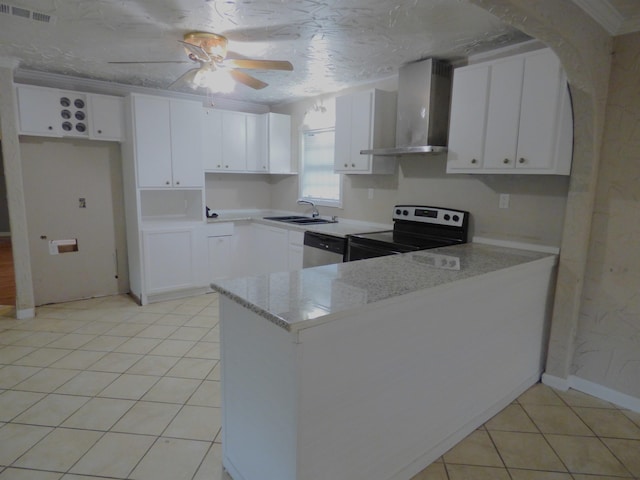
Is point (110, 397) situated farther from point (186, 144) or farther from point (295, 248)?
point (186, 144)

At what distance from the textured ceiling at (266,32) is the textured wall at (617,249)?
0.71 metres

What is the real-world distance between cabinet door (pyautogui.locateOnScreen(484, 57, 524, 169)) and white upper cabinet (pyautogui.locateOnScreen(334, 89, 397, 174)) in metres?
1.09

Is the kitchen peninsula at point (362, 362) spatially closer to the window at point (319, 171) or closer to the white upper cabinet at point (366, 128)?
the white upper cabinet at point (366, 128)

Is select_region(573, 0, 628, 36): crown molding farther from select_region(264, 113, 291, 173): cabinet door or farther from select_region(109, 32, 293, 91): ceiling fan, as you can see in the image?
select_region(264, 113, 291, 173): cabinet door

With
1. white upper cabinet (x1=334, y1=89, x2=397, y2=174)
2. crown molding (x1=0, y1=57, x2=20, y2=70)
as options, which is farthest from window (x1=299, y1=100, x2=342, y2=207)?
crown molding (x1=0, y1=57, x2=20, y2=70)

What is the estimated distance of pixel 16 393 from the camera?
2430mm

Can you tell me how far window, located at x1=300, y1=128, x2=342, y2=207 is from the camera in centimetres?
446

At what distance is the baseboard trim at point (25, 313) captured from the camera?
3656mm

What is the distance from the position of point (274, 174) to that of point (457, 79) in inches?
121

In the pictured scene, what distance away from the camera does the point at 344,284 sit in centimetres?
168

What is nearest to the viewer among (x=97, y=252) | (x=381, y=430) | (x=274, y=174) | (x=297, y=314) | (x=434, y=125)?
(x=297, y=314)

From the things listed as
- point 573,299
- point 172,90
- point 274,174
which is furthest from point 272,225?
point 573,299

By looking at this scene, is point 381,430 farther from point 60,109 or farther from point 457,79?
point 60,109

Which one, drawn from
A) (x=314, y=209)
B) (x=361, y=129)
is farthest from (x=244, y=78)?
(x=314, y=209)
